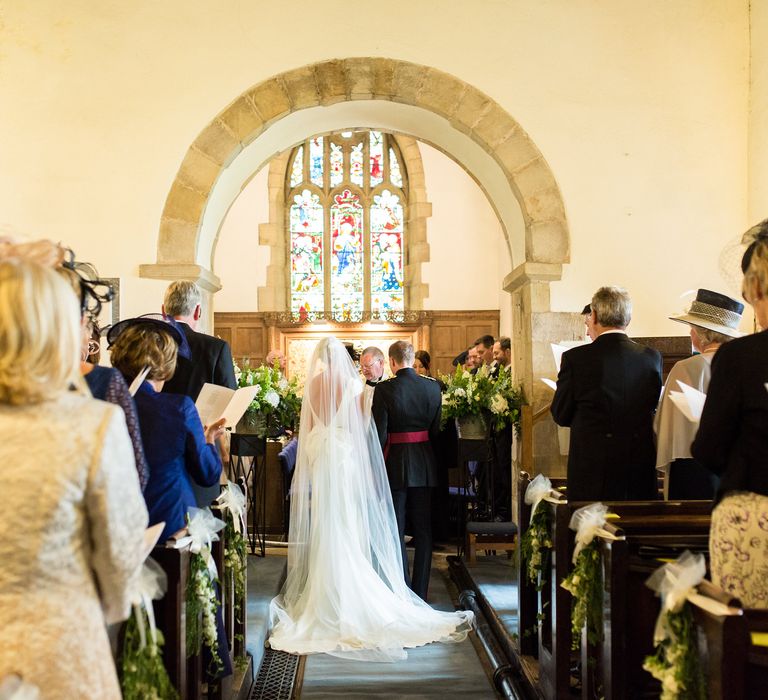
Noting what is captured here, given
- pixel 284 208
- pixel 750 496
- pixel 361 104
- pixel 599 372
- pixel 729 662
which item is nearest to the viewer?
→ pixel 729 662

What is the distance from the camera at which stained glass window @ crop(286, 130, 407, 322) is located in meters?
14.6

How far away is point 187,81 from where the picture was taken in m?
5.98

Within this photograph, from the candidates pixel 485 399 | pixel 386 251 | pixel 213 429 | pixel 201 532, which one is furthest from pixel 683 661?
pixel 386 251

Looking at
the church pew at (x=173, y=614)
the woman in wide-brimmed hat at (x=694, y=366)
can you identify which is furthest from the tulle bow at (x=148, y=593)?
the woman in wide-brimmed hat at (x=694, y=366)

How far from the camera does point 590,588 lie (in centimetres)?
269

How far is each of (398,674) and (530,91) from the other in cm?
420

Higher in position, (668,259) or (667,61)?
(667,61)

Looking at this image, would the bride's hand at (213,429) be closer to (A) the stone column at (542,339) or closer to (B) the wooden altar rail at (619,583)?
(B) the wooden altar rail at (619,583)

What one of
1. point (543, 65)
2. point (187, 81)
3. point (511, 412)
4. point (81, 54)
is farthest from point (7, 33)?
point (511, 412)

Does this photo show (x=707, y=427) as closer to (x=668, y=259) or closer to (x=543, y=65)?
(x=668, y=259)

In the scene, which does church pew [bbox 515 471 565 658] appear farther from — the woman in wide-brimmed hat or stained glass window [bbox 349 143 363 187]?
stained glass window [bbox 349 143 363 187]

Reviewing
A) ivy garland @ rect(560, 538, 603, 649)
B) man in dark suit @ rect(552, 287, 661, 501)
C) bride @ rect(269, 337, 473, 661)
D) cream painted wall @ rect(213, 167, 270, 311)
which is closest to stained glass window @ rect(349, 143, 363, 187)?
cream painted wall @ rect(213, 167, 270, 311)

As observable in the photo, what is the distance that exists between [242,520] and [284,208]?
1132 centimetres

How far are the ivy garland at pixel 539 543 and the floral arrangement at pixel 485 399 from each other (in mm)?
2508
